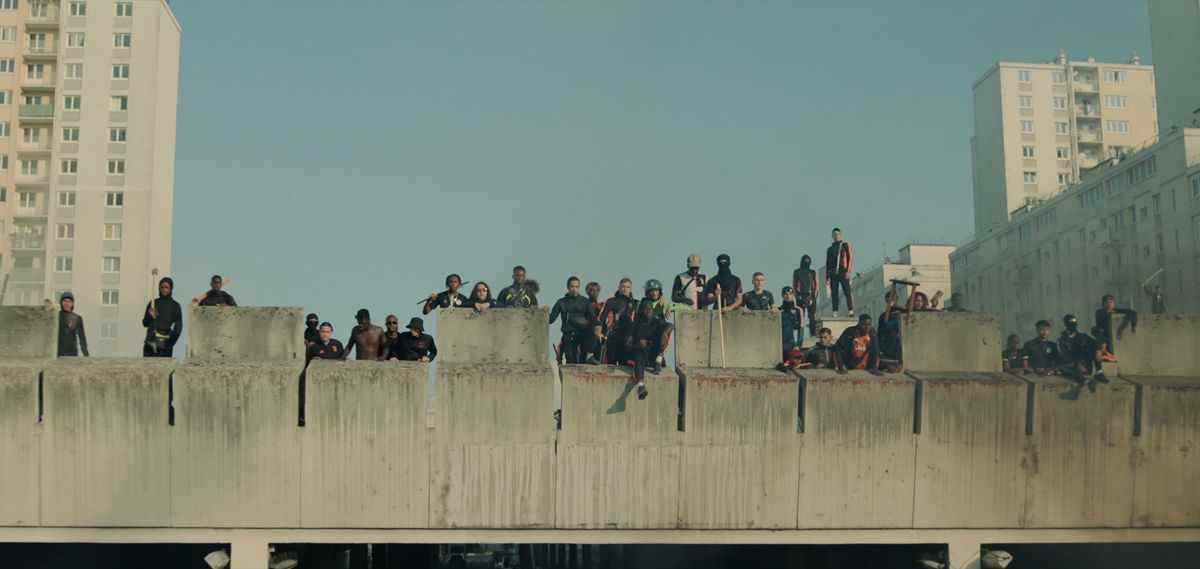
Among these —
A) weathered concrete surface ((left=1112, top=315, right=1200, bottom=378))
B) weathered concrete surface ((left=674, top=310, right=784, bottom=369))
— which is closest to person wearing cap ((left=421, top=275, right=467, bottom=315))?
weathered concrete surface ((left=674, top=310, right=784, bottom=369))

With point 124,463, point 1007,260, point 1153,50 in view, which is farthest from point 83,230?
point 124,463

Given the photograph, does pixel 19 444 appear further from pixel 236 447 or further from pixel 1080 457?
pixel 1080 457

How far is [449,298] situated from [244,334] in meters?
3.25

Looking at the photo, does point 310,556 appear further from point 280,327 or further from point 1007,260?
point 1007,260

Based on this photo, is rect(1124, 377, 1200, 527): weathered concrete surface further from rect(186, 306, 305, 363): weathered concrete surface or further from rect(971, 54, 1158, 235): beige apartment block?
rect(971, 54, 1158, 235): beige apartment block

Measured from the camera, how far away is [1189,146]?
3445 inches

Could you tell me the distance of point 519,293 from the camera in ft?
73.7

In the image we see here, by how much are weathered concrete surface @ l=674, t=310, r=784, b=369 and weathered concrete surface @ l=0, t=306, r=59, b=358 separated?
9.73 m

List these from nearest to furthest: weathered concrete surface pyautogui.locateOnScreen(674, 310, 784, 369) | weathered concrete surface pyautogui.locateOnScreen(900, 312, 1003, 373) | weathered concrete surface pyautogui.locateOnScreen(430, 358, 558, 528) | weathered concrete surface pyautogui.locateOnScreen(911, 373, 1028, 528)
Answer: weathered concrete surface pyautogui.locateOnScreen(430, 358, 558, 528) → weathered concrete surface pyautogui.locateOnScreen(911, 373, 1028, 528) → weathered concrete surface pyautogui.locateOnScreen(674, 310, 784, 369) → weathered concrete surface pyautogui.locateOnScreen(900, 312, 1003, 373)

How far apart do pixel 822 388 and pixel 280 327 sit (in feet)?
27.8

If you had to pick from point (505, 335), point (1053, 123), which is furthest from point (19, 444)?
point (1053, 123)

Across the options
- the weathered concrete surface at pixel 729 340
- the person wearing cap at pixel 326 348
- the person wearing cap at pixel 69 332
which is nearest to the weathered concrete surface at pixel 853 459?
the weathered concrete surface at pixel 729 340

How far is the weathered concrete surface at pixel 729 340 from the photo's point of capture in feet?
69.5

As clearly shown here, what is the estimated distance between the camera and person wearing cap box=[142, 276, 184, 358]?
824 inches
